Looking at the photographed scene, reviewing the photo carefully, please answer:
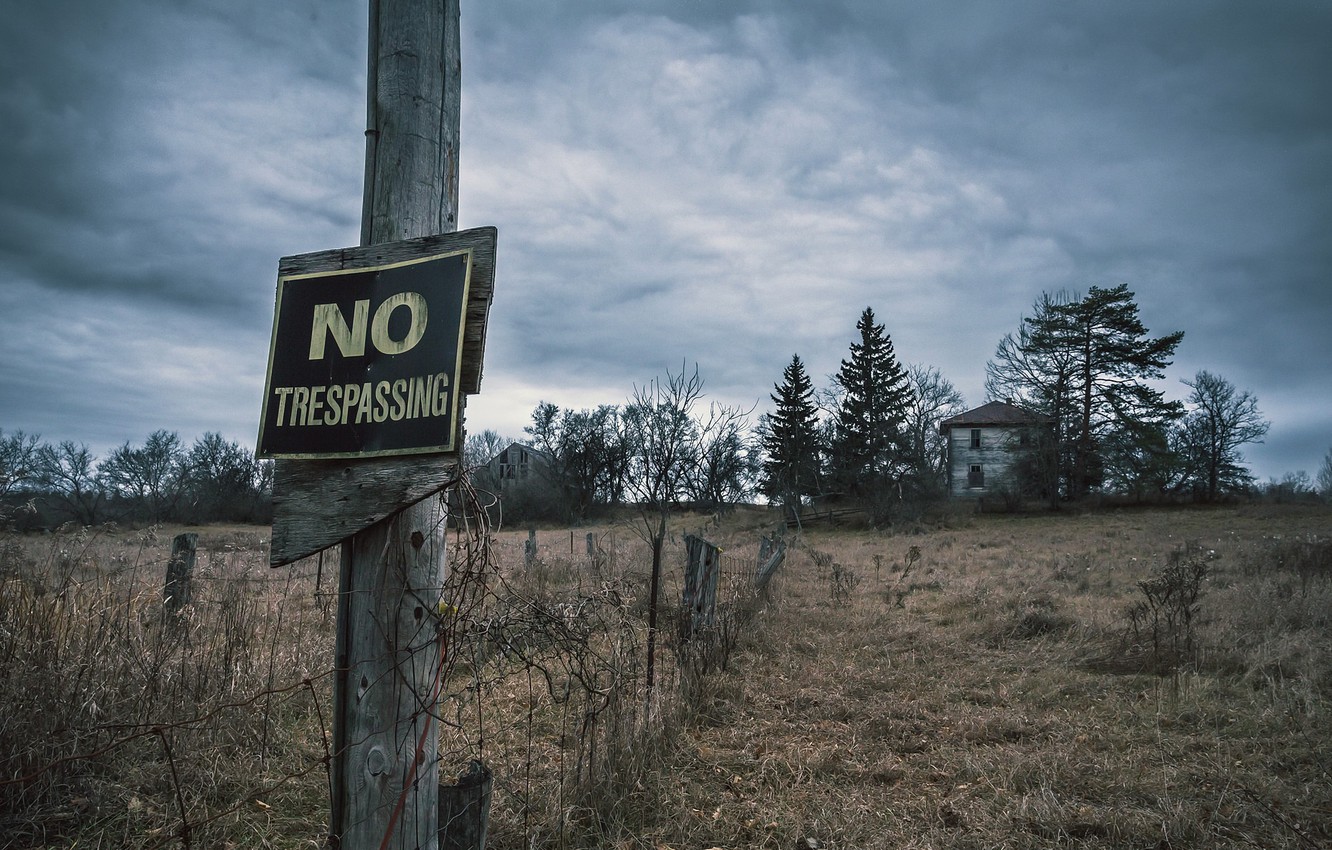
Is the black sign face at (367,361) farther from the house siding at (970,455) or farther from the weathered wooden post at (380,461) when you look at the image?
the house siding at (970,455)

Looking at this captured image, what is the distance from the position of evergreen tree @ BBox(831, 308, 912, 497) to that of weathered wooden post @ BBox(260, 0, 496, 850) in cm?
3402

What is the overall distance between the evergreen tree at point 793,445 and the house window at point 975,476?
10793 mm

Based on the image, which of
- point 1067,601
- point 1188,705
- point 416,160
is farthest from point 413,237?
point 1067,601

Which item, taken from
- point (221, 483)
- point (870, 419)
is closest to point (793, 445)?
point (870, 419)

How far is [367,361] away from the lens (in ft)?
6.43

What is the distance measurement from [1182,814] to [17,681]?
5450 millimetres

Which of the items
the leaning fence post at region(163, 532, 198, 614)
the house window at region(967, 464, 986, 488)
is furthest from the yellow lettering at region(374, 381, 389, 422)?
the house window at region(967, 464, 986, 488)

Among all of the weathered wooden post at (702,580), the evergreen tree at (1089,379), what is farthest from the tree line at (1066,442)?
the weathered wooden post at (702,580)

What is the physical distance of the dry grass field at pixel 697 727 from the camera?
129 inches

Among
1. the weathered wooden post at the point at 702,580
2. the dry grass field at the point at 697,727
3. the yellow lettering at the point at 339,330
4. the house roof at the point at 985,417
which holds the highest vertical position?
the house roof at the point at 985,417

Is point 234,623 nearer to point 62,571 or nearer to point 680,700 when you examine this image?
point 62,571

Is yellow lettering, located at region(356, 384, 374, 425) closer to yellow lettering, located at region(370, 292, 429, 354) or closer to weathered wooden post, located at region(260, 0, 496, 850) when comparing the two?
weathered wooden post, located at region(260, 0, 496, 850)

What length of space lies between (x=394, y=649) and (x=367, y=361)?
798 millimetres

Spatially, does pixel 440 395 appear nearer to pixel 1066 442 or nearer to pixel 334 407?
pixel 334 407
